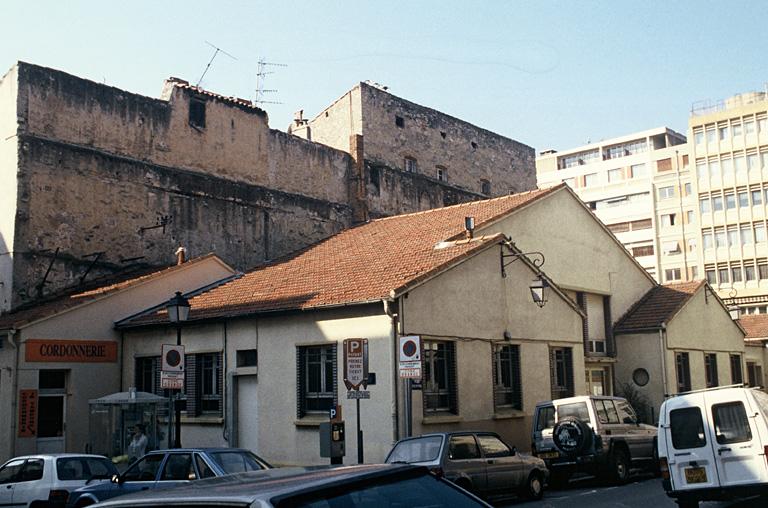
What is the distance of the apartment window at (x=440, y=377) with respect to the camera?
Result: 18.7 metres

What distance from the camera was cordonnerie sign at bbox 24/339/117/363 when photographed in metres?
21.5

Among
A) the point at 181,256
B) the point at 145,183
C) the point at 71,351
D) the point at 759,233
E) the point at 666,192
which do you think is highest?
the point at 666,192

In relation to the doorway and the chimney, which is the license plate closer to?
the doorway

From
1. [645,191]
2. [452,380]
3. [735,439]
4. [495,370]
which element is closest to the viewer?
[735,439]

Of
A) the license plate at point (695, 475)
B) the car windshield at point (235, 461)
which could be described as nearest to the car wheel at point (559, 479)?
the license plate at point (695, 475)

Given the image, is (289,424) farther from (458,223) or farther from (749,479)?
(749,479)

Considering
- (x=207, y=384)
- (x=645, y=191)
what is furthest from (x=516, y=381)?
(x=645, y=191)

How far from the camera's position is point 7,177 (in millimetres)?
24766

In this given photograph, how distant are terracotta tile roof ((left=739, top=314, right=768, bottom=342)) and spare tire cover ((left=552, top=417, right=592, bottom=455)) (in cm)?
2470

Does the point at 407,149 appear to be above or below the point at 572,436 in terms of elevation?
above

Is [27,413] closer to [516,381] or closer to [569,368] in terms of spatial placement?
[516,381]

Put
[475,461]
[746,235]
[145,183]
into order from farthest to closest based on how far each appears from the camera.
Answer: [746,235]
[145,183]
[475,461]

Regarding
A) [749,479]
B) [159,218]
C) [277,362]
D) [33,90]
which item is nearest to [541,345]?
[277,362]

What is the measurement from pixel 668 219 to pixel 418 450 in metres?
63.6
